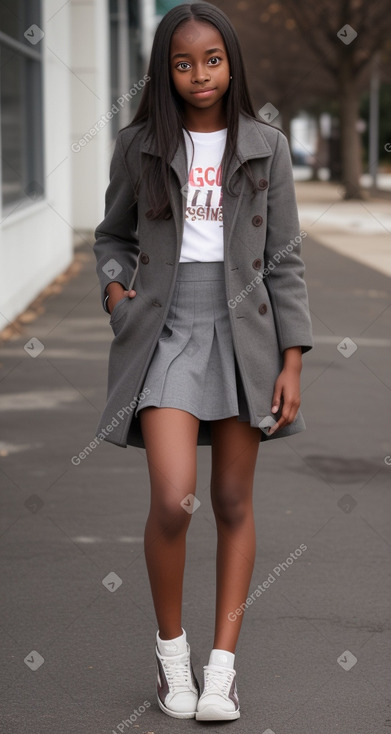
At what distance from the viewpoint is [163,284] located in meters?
3.44

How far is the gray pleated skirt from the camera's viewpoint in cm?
343

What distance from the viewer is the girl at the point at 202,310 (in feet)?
11.1

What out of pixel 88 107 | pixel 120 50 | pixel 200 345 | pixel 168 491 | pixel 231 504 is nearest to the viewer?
pixel 168 491

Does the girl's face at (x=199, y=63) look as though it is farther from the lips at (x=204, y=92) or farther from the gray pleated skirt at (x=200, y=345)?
the gray pleated skirt at (x=200, y=345)

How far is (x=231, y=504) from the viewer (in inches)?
141

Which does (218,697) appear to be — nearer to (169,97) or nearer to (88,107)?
(169,97)

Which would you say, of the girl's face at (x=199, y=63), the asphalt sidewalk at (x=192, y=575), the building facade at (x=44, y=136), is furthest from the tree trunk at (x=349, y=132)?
the girl's face at (x=199, y=63)

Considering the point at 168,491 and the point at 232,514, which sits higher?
the point at 168,491

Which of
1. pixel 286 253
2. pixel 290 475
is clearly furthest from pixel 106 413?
pixel 290 475

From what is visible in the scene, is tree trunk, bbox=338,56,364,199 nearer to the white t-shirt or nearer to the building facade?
the building facade

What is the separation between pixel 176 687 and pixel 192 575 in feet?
4.11

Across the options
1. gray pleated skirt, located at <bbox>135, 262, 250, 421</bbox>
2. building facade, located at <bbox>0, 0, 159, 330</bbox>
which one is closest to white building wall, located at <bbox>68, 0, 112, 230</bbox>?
building facade, located at <bbox>0, 0, 159, 330</bbox>

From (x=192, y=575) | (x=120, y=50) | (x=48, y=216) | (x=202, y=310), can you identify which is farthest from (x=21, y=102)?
(x=120, y=50)

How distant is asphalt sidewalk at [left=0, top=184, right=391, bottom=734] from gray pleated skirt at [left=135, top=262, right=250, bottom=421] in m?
0.88
